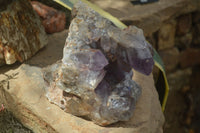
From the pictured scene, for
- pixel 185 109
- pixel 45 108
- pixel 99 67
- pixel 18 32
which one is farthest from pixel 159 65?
pixel 185 109

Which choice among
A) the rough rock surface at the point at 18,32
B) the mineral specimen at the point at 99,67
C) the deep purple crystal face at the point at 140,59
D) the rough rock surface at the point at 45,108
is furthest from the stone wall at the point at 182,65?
the deep purple crystal face at the point at 140,59

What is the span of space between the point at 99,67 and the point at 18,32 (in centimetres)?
87

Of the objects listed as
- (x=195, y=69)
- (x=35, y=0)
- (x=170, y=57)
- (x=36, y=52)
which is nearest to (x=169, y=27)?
(x=170, y=57)

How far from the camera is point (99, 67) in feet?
4.44

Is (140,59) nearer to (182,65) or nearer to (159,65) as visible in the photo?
(159,65)

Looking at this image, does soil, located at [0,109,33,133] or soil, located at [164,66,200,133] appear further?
soil, located at [164,66,200,133]

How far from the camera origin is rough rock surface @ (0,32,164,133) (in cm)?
154

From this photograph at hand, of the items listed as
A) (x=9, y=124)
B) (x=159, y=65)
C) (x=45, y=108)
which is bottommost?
(x=9, y=124)

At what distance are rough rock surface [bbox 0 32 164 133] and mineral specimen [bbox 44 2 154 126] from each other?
0.05 meters

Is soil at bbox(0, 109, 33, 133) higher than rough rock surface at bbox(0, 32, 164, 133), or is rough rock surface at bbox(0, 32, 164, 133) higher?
rough rock surface at bbox(0, 32, 164, 133)

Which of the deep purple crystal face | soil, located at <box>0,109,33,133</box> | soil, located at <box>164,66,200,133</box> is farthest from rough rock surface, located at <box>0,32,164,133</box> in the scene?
soil, located at <box>164,66,200,133</box>

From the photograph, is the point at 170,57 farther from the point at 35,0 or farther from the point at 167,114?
the point at 35,0

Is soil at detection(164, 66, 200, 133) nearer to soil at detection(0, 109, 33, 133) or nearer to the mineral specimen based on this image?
the mineral specimen

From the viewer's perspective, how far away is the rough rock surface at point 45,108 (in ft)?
5.04
